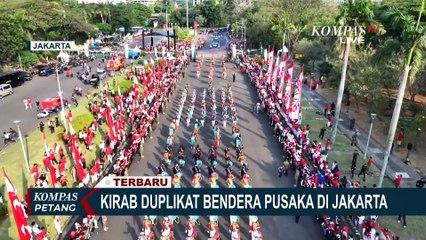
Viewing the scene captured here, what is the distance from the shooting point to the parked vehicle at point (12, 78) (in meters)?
42.5

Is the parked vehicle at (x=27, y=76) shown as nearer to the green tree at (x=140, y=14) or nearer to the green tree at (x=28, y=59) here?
the green tree at (x=28, y=59)

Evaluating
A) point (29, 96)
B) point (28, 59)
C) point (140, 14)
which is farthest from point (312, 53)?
point (140, 14)

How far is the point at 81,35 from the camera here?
72.3 meters

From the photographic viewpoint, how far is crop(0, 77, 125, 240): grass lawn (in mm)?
17356

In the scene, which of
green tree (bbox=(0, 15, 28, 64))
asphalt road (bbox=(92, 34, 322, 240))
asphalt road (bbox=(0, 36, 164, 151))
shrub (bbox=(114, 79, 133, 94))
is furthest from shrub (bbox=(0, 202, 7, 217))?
green tree (bbox=(0, 15, 28, 64))

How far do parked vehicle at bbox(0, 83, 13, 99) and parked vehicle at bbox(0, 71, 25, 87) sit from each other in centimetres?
255

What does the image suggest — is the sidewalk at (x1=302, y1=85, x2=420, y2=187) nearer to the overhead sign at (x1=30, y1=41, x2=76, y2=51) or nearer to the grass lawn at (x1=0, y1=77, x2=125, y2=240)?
the grass lawn at (x1=0, y1=77, x2=125, y2=240)

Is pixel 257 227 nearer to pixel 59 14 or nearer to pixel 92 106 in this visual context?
pixel 92 106

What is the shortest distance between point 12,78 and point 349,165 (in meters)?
39.7

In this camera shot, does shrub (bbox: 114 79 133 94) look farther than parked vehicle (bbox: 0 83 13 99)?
No

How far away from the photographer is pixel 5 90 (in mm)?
39594

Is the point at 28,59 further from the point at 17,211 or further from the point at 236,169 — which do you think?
the point at 17,211

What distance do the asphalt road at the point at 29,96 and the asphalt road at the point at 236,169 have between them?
441 inches

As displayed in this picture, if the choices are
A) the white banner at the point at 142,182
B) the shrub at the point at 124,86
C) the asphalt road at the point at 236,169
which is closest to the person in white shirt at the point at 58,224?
the asphalt road at the point at 236,169
